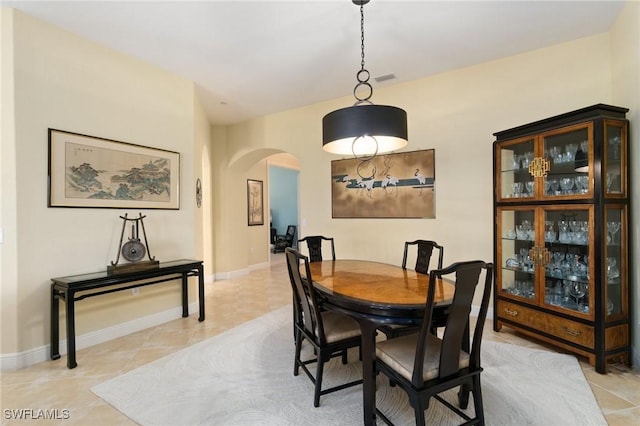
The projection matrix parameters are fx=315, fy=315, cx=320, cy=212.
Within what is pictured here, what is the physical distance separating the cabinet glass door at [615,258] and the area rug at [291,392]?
61 cm

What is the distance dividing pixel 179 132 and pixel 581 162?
4249mm

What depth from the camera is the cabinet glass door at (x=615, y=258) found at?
8.54 feet

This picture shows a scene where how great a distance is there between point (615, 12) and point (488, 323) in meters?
3.21

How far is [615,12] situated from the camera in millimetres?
2754

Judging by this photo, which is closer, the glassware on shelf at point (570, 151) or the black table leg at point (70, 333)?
the black table leg at point (70, 333)

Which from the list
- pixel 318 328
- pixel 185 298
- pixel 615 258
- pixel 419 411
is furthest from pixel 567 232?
pixel 185 298

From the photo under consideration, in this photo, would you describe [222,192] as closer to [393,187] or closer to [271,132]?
[271,132]

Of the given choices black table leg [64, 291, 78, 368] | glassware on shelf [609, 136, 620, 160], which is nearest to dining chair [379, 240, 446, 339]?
glassware on shelf [609, 136, 620, 160]

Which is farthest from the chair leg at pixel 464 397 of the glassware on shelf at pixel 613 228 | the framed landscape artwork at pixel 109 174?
the framed landscape artwork at pixel 109 174

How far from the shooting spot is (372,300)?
1924mm

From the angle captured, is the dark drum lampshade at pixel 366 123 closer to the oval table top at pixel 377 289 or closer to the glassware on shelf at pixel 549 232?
the oval table top at pixel 377 289

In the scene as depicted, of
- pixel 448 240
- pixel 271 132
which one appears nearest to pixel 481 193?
pixel 448 240

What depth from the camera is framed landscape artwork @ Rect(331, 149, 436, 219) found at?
13.7 feet

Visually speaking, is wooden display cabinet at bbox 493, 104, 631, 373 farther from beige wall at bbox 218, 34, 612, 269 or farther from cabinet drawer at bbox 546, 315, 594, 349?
beige wall at bbox 218, 34, 612, 269
